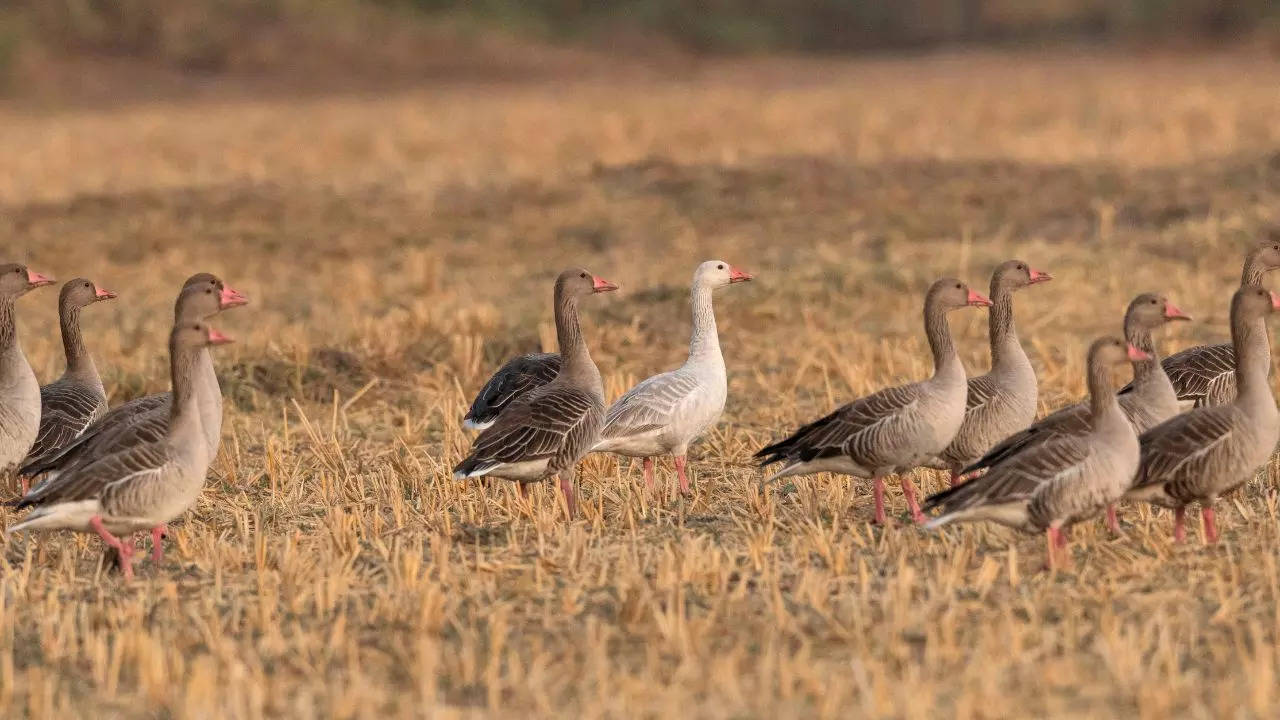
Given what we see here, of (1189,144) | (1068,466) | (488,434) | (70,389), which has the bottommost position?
(1068,466)

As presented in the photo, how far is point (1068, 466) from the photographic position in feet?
26.4

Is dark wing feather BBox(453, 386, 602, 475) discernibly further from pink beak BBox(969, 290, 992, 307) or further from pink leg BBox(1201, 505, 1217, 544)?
pink leg BBox(1201, 505, 1217, 544)

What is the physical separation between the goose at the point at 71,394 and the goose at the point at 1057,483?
16.4 ft

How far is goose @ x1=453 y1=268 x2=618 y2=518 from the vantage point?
941 centimetres

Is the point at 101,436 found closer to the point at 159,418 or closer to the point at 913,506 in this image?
the point at 159,418

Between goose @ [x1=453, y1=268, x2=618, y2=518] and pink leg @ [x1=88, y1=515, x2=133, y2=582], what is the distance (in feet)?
5.77

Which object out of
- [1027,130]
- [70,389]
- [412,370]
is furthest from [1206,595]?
[1027,130]

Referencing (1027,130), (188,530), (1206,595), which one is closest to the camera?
(1206,595)

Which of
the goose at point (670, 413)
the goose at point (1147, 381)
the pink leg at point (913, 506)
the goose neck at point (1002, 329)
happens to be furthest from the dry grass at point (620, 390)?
the goose neck at point (1002, 329)

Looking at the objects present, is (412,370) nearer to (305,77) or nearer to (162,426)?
(162,426)

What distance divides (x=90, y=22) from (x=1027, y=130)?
30.8 m

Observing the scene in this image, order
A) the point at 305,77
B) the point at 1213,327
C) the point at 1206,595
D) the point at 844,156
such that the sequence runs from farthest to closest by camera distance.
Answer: the point at 305,77, the point at 844,156, the point at 1213,327, the point at 1206,595

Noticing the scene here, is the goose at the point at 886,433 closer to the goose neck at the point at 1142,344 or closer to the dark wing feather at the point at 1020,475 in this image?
the dark wing feather at the point at 1020,475

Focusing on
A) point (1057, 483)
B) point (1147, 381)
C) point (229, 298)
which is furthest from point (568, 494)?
point (1147, 381)
